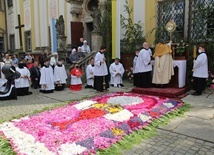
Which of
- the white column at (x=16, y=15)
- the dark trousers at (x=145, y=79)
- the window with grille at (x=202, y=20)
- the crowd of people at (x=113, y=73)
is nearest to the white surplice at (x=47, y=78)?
the crowd of people at (x=113, y=73)

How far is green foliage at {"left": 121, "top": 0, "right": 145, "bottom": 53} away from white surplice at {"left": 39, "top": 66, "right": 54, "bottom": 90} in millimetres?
3966

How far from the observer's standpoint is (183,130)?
14.2 ft

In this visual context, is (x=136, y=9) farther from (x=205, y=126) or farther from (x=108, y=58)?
(x=205, y=126)

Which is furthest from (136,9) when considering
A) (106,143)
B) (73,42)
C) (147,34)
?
(106,143)

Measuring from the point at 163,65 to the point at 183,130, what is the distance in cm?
368

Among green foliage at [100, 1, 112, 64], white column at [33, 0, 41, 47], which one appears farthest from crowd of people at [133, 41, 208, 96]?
white column at [33, 0, 41, 47]

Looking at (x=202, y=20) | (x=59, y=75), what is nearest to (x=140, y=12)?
(x=202, y=20)

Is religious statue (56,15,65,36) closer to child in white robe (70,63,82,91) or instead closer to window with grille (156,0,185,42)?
child in white robe (70,63,82,91)

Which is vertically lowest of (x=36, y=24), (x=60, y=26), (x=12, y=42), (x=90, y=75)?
(x=90, y=75)

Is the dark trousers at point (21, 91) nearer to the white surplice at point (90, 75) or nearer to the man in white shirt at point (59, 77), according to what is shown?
the man in white shirt at point (59, 77)

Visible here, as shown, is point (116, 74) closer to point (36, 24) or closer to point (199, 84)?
point (199, 84)

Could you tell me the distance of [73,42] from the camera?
13.9m

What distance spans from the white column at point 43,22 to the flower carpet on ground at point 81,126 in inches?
493

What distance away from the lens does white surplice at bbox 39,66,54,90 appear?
28.6ft
